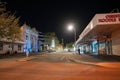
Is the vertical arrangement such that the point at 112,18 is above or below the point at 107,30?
above

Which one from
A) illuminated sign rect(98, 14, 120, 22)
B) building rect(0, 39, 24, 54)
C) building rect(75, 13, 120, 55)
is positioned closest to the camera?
illuminated sign rect(98, 14, 120, 22)

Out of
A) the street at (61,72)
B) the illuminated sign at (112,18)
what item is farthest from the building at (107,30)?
the street at (61,72)

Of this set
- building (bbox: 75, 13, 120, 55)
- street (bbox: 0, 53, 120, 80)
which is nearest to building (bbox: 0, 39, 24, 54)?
building (bbox: 75, 13, 120, 55)

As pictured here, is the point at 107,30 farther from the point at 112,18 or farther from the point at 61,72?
the point at 61,72

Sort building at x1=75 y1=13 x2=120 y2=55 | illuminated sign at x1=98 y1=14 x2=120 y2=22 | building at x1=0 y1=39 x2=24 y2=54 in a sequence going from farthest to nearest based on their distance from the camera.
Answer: building at x1=0 y1=39 x2=24 y2=54, building at x1=75 y1=13 x2=120 y2=55, illuminated sign at x1=98 y1=14 x2=120 y2=22

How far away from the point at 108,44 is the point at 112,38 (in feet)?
12.2

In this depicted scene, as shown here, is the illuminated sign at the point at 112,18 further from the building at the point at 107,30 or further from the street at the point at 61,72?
the street at the point at 61,72

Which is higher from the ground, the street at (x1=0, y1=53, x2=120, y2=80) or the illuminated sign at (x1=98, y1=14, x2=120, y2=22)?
the illuminated sign at (x1=98, y1=14, x2=120, y2=22)

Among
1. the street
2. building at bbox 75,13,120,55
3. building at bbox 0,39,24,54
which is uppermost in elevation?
building at bbox 75,13,120,55

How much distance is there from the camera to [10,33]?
137 ft

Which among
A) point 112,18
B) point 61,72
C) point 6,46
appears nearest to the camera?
point 61,72

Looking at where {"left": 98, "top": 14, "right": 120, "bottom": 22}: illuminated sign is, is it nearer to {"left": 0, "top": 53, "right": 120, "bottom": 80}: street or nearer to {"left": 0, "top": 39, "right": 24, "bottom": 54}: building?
{"left": 0, "top": 53, "right": 120, "bottom": 80}: street

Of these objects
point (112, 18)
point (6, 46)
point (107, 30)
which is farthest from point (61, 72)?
point (6, 46)

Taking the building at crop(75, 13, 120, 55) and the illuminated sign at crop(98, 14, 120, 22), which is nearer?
the illuminated sign at crop(98, 14, 120, 22)
